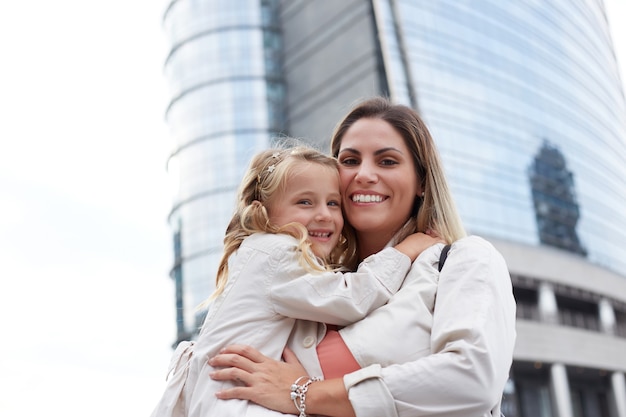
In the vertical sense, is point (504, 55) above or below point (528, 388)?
above

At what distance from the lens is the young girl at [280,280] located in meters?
2.66

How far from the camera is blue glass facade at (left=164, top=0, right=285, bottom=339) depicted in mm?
49125

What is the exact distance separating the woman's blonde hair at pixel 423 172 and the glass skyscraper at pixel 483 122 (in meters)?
30.4

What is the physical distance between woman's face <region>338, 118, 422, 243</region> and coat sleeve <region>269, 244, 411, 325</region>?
54 cm

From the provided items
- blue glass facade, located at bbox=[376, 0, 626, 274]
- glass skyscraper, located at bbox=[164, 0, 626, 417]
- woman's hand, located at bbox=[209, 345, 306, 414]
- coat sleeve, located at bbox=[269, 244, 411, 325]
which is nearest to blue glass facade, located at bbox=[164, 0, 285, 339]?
Answer: glass skyscraper, located at bbox=[164, 0, 626, 417]

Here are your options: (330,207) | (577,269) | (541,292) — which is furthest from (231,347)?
(577,269)

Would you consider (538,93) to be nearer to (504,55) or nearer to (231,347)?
(504,55)

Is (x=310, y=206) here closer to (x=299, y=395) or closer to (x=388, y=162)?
(x=388, y=162)

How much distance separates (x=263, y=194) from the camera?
3.16 meters

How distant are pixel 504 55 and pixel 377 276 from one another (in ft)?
152

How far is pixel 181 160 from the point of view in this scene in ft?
173

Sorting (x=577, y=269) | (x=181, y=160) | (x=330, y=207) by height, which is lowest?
(x=330, y=207)

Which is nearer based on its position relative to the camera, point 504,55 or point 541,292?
point 541,292

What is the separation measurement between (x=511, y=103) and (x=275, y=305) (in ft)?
146
